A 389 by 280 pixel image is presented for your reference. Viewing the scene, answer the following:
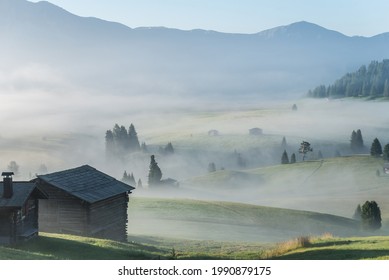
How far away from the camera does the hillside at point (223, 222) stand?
47572 millimetres

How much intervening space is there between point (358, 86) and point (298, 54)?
8.91m

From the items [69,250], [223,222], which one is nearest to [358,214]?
[223,222]

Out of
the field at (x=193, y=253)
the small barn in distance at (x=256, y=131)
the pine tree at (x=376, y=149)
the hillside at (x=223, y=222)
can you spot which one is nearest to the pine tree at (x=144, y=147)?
the hillside at (x=223, y=222)

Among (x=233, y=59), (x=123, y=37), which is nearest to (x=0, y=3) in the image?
(x=123, y=37)

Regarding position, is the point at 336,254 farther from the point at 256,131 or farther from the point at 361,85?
the point at 361,85

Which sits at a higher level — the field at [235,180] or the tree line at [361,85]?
the tree line at [361,85]

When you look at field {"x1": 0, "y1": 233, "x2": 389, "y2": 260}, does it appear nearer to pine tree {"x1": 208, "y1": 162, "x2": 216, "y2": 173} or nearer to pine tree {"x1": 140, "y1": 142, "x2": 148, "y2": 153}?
pine tree {"x1": 140, "y1": 142, "x2": 148, "y2": 153}

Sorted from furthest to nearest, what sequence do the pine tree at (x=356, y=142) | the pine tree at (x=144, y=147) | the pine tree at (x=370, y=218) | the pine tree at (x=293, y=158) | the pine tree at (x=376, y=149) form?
1. the pine tree at (x=293, y=158)
2. the pine tree at (x=356, y=142)
3. the pine tree at (x=376, y=149)
4. the pine tree at (x=370, y=218)
5. the pine tree at (x=144, y=147)

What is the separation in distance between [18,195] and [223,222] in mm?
26308

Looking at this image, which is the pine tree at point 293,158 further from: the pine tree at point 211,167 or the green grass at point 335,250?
the green grass at point 335,250

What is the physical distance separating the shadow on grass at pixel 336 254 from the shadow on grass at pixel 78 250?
5.96 meters
